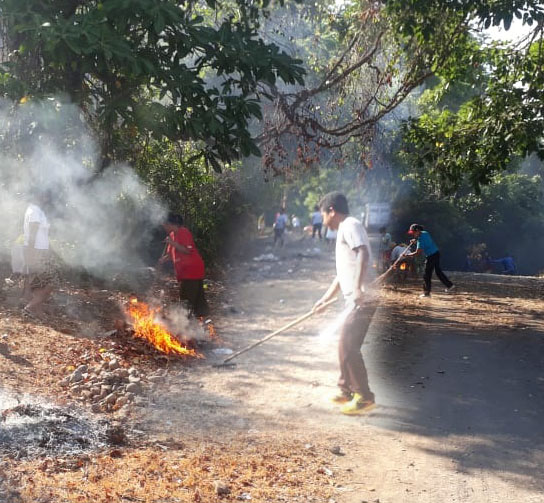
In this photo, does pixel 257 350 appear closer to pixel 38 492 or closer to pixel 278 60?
pixel 278 60

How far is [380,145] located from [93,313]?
38.4 feet

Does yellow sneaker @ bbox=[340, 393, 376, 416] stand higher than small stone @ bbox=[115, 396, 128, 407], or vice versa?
yellow sneaker @ bbox=[340, 393, 376, 416]

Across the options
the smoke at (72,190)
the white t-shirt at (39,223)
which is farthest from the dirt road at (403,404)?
the smoke at (72,190)

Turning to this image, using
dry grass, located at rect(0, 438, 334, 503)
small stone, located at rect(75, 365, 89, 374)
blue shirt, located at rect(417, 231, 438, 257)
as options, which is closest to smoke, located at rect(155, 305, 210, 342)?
small stone, located at rect(75, 365, 89, 374)

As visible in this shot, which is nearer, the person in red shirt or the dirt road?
the dirt road

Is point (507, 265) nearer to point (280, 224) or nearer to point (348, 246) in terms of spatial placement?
point (280, 224)

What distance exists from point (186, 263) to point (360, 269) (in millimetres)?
3317

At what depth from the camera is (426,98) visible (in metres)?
16.7

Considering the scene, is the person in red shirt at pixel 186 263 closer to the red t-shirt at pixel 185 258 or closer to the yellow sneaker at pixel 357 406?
the red t-shirt at pixel 185 258

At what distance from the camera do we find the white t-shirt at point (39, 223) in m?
7.70

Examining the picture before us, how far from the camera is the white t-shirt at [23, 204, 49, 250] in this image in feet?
25.3


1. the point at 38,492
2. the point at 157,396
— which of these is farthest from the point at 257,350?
the point at 38,492

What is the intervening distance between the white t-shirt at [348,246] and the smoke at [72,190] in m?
3.34

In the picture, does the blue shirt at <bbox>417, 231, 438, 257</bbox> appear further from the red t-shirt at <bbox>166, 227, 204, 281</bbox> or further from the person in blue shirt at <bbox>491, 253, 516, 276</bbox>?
the person in blue shirt at <bbox>491, 253, 516, 276</bbox>
